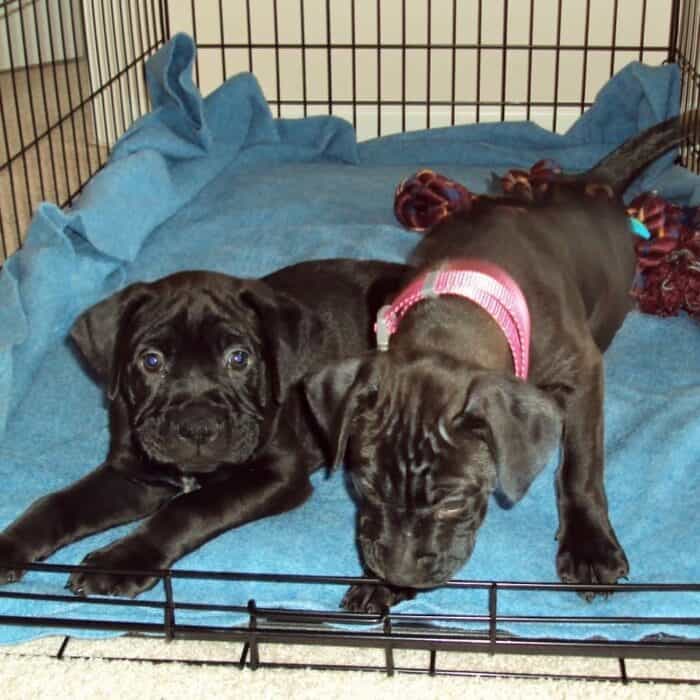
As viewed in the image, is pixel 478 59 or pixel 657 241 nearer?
pixel 657 241

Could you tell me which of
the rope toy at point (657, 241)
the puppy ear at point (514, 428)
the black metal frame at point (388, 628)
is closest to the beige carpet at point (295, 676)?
the black metal frame at point (388, 628)

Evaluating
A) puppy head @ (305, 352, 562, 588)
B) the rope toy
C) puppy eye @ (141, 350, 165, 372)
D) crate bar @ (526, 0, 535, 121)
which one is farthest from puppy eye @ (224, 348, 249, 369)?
crate bar @ (526, 0, 535, 121)

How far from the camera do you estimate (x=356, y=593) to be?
2406 mm

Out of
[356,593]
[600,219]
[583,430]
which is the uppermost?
[600,219]

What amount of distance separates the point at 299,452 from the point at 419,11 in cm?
353

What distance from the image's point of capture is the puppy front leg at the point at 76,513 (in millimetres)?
2436

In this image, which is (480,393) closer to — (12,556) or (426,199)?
(12,556)

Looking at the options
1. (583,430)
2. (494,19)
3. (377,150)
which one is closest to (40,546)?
(583,430)

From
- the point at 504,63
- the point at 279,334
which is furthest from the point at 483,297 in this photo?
the point at 504,63

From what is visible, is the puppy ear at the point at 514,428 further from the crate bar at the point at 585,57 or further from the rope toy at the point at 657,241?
the crate bar at the point at 585,57

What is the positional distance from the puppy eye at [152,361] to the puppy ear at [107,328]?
0.24ft

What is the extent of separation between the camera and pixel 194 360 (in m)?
2.48

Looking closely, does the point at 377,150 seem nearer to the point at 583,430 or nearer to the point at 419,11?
the point at 419,11

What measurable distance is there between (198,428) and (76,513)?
1.31 ft
